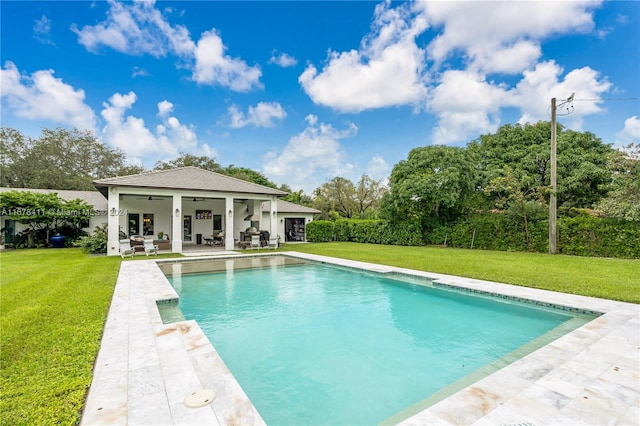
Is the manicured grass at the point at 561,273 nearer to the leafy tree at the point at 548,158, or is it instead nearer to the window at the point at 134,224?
the leafy tree at the point at 548,158

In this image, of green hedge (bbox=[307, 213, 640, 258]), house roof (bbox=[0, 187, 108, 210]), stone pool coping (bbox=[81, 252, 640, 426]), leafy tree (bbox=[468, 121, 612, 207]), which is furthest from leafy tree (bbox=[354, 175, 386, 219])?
stone pool coping (bbox=[81, 252, 640, 426])

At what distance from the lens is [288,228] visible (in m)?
27.7

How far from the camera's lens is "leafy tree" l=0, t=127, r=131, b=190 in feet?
105

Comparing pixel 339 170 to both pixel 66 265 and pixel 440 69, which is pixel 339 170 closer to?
pixel 440 69

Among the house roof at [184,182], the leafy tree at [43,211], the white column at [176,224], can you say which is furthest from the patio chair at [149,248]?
the leafy tree at [43,211]

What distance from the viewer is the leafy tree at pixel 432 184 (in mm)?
20609

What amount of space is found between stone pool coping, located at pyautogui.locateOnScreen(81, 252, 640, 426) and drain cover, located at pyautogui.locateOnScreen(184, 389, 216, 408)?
0.05 meters

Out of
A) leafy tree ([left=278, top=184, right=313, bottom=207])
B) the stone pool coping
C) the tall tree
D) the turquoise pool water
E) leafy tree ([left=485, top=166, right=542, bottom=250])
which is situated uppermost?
the tall tree

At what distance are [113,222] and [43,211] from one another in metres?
7.62

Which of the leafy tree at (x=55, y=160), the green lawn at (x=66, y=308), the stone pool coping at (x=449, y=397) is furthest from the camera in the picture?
the leafy tree at (x=55, y=160)

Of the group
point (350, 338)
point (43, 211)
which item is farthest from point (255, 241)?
point (350, 338)

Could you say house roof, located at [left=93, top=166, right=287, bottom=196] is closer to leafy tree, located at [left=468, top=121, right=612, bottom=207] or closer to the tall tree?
leafy tree, located at [left=468, top=121, right=612, bottom=207]

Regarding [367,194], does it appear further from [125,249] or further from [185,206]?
[125,249]

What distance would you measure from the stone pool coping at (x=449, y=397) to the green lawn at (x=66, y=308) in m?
0.26
